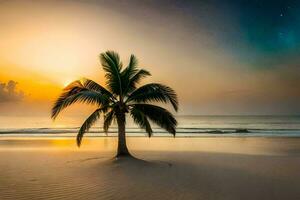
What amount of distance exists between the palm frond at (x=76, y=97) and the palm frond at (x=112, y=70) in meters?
0.66

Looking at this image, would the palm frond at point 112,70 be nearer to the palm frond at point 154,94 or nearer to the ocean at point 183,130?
the palm frond at point 154,94

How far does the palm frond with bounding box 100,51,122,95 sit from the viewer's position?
42.9ft

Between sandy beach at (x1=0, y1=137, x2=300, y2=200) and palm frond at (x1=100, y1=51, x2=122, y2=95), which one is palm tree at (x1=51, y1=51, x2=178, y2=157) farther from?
sandy beach at (x1=0, y1=137, x2=300, y2=200)

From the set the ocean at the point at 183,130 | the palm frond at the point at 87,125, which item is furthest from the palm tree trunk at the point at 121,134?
the ocean at the point at 183,130

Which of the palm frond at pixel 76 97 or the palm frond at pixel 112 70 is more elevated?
the palm frond at pixel 112 70

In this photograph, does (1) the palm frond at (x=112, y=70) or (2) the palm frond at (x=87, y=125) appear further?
(1) the palm frond at (x=112, y=70)

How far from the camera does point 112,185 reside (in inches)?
337

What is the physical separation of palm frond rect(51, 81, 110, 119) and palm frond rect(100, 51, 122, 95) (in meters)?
0.66

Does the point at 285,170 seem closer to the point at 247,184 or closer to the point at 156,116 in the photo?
the point at 247,184

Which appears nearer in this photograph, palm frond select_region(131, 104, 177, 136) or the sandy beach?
the sandy beach

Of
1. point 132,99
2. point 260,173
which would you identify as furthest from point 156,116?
point 260,173

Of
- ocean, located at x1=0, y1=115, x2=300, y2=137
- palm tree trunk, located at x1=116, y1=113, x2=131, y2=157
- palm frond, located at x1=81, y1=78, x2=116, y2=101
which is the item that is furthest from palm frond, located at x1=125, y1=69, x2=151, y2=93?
ocean, located at x1=0, y1=115, x2=300, y2=137

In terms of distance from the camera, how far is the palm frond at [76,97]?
12.0 meters

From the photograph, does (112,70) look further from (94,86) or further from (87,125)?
(87,125)
